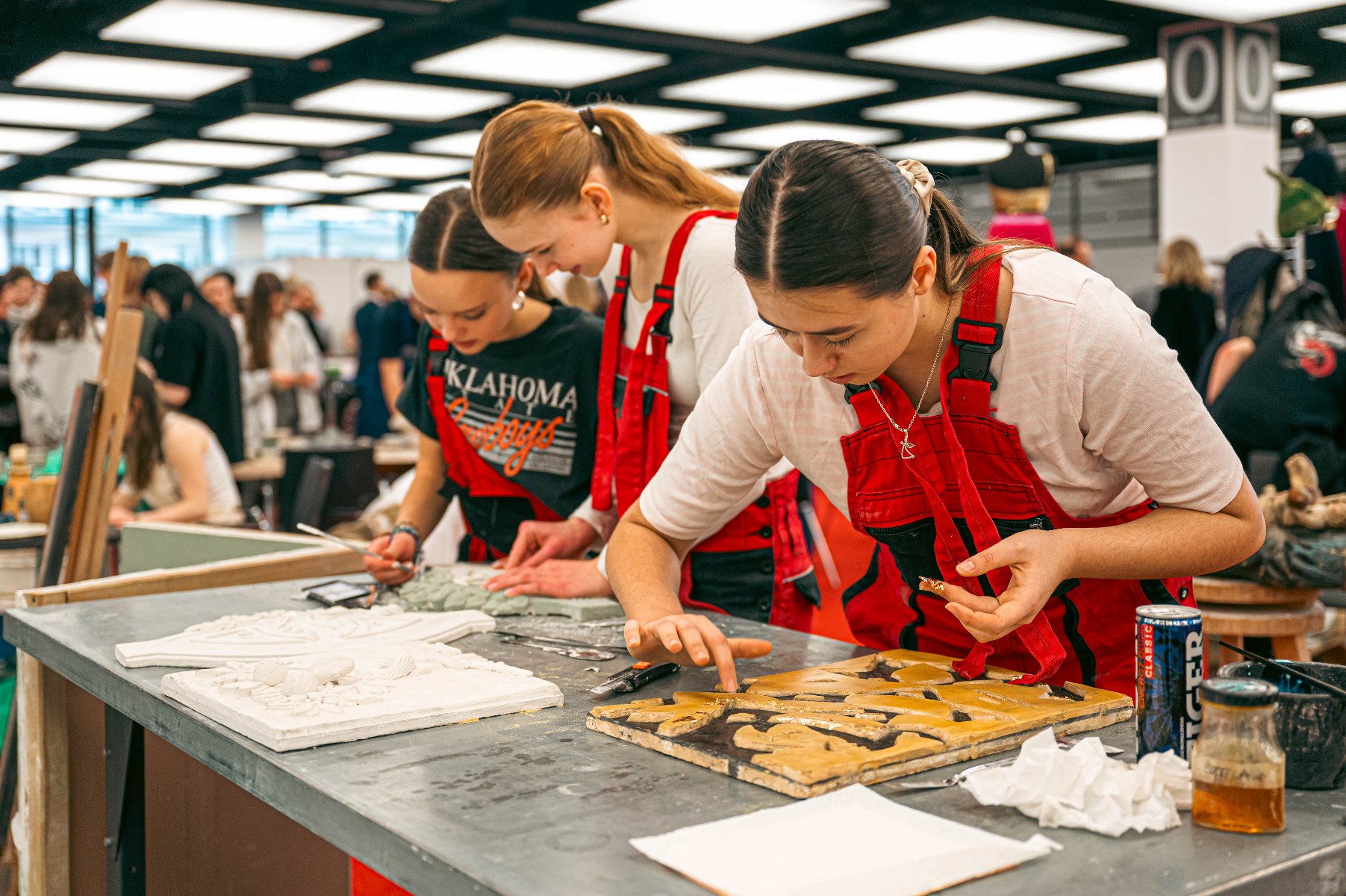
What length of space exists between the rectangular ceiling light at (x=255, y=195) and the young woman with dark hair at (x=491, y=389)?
40.7 feet

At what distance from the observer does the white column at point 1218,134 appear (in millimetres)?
7609

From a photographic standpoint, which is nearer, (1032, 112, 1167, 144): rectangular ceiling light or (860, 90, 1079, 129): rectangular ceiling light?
(860, 90, 1079, 129): rectangular ceiling light

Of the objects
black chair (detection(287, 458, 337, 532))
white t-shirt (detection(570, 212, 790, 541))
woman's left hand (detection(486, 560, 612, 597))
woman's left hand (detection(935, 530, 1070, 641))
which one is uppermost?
white t-shirt (detection(570, 212, 790, 541))

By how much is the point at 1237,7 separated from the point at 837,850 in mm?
7475

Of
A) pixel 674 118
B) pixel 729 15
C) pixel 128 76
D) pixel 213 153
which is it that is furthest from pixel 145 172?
pixel 729 15

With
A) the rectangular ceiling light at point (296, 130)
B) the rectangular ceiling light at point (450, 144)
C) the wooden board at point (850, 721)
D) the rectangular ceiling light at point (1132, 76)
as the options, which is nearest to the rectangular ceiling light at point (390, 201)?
the rectangular ceiling light at point (450, 144)

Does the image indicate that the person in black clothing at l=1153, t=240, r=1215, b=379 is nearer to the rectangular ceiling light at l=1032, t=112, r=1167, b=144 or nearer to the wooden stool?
the wooden stool

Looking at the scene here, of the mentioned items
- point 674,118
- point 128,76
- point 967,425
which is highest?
point 674,118

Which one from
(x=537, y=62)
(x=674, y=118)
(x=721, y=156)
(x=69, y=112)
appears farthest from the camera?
(x=721, y=156)

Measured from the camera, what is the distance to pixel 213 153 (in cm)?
1155

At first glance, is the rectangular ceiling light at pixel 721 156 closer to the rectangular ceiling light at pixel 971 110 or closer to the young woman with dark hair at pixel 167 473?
the rectangular ceiling light at pixel 971 110

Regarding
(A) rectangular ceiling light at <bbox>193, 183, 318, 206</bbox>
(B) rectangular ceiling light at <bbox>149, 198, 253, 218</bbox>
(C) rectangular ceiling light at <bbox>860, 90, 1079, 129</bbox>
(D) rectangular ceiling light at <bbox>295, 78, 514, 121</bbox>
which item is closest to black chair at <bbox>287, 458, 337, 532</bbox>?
(D) rectangular ceiling light at <bbox>295, 78, 514, 121</bbox>

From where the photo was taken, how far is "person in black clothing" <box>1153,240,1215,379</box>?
6.32 meters

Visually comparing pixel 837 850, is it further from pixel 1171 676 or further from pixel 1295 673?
pixel 1295 673
